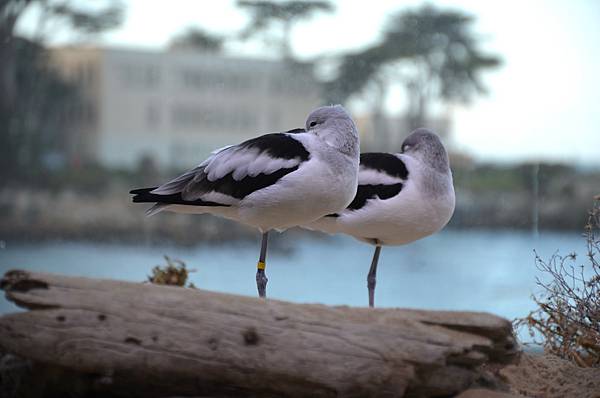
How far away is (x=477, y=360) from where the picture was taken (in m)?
1.83

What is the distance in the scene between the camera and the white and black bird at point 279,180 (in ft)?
7.55

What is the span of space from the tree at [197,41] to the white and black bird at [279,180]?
9.47 feet

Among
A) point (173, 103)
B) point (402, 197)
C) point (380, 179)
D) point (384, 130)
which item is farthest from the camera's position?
point (173, 103)

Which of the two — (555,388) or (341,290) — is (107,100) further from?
(555,388)

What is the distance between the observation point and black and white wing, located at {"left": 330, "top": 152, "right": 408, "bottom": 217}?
2.74 metres

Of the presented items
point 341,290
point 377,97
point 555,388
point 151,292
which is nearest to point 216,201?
point 151,292

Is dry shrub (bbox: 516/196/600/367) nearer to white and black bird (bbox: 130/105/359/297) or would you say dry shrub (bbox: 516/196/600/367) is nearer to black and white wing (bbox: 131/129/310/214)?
white and black bird (bbox: 130/105/359/297)

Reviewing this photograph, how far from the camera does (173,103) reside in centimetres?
497

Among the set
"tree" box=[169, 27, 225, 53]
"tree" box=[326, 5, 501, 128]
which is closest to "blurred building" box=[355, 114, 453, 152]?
"tree" box=[326, 5, 501, 128]

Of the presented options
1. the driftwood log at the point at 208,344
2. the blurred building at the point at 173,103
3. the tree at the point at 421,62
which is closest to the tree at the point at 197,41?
the blurred building at the point at 173,103

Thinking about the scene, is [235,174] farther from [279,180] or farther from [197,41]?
[197,41]

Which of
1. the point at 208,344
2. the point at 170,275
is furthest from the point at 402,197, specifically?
the point at 208,344

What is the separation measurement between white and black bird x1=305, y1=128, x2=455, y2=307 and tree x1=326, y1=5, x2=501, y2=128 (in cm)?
198

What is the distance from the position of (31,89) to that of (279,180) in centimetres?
348
